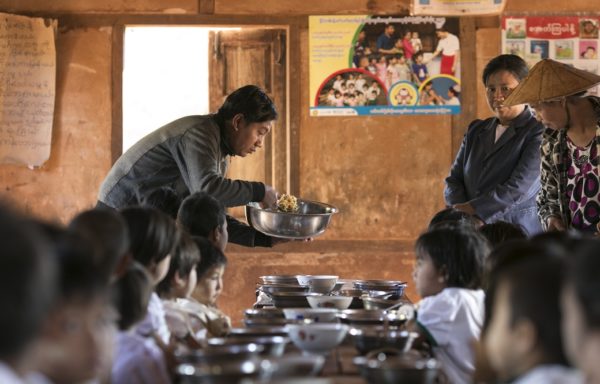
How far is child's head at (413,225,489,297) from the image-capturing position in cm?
336

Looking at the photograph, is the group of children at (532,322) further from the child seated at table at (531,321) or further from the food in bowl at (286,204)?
the food in bowl at (286,204)

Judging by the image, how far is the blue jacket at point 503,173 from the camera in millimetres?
5047

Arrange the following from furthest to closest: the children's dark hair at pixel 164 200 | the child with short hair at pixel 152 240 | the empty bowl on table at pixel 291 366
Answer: the children's dark hair at pixel 164 200 → the child with short hair at pixel 152 240 → the empty bowl on table at pixel 291 366

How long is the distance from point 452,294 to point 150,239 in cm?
98

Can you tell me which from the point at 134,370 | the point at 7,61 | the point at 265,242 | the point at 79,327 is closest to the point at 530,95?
the point at 265,242

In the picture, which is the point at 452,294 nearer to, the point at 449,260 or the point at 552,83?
the point at 449,260

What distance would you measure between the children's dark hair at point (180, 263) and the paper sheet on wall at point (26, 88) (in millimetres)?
3993

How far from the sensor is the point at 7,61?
272 inches

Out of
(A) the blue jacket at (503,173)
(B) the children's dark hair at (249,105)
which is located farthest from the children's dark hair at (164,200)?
(A) the blue jacket at (503,173)

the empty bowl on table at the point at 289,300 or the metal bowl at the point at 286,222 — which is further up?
the metal bowl at the point at 286,222

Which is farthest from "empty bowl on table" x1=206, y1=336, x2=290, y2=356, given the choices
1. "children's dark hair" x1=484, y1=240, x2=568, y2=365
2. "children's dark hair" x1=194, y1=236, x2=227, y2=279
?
"children's dark hair" x1=194, y1=236, x2=227, y2=279

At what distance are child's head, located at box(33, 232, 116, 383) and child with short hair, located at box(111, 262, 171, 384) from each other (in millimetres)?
452

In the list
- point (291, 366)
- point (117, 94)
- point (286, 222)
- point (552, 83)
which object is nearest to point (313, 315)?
point (291, 366)

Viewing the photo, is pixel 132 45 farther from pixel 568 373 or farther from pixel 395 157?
pixel 568 373
